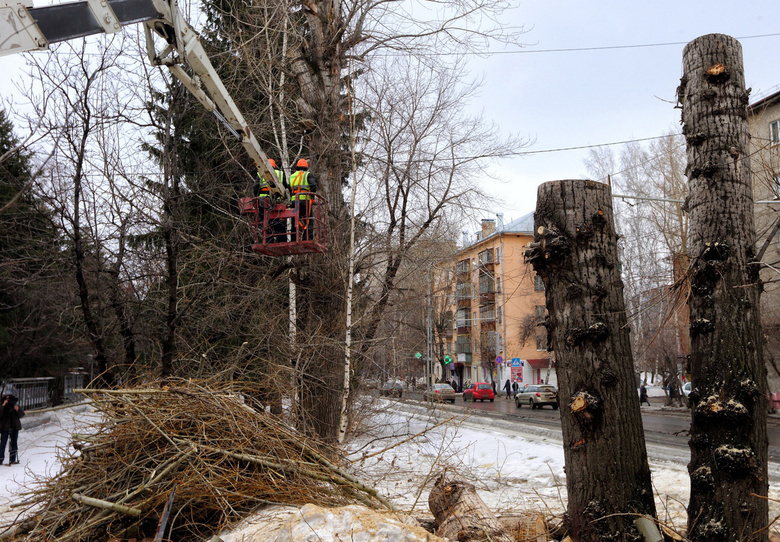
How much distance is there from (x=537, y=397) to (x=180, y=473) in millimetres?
30197

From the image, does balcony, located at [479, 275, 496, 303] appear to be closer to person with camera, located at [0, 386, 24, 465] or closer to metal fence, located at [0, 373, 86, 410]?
person with camera, located at [0, 386, 24, 465]

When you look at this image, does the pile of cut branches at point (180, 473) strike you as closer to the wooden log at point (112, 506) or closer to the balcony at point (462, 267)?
the wooden log at point (112, 506)

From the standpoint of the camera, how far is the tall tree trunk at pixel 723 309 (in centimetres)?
418

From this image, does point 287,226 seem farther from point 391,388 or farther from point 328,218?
point 391,388

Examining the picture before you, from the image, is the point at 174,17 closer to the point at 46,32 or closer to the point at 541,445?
the point at 46,32

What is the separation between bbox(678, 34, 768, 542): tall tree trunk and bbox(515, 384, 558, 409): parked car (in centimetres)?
2862

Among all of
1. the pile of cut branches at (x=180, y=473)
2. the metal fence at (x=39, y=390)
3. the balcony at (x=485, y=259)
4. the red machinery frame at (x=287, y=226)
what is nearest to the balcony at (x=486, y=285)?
the balcony at (x=485, y=259)

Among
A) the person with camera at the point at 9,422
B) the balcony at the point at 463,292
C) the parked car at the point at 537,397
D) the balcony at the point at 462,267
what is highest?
the balcony at the point at 462,267

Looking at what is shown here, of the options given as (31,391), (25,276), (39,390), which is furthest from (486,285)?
(25,276)

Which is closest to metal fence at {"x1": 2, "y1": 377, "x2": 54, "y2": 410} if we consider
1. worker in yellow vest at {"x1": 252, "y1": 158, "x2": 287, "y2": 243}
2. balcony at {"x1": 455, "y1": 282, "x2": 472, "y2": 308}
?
worker in yellow vest at {"x1": 252, "y1": 158, "x2": 287, "y2": 243}

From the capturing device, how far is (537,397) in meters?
33.3

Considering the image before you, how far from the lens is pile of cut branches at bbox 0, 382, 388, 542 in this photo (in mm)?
5047

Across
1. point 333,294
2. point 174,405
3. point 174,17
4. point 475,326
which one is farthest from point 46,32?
point 475,326

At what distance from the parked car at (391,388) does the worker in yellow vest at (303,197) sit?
4.94 m
